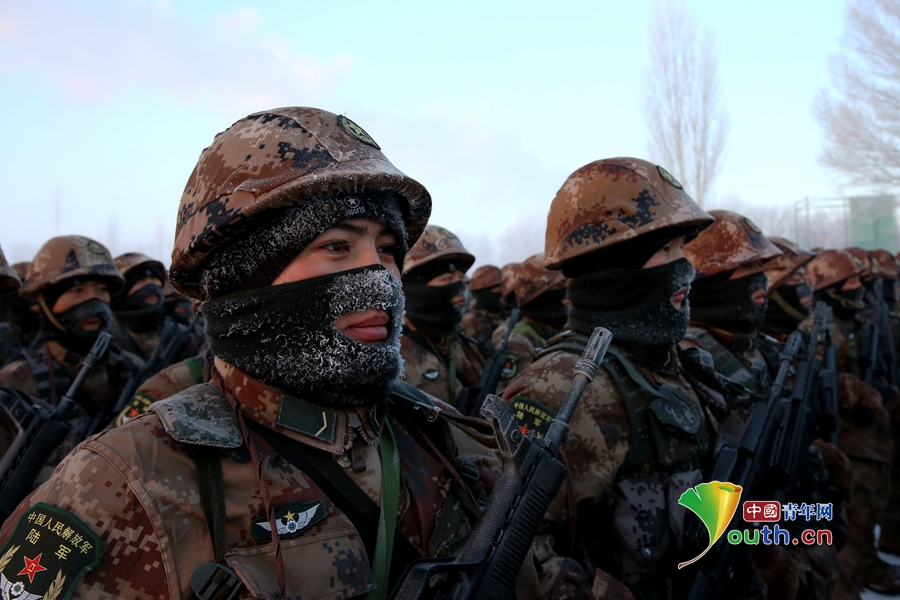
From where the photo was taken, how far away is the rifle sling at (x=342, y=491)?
168 centimetres

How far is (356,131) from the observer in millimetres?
1970

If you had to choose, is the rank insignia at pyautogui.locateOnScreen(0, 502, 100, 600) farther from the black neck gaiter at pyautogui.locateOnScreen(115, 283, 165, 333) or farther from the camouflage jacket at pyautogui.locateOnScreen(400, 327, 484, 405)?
the black neck gaiter at pyautogui.locateOnScreen(115, 283, 165, 333)

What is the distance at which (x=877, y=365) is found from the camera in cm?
863

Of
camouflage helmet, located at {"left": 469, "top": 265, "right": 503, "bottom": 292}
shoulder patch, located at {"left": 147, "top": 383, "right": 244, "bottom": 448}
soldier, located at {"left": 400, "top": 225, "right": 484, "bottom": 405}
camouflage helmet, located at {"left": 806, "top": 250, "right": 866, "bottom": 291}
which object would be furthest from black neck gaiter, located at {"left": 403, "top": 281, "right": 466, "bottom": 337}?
camouflage helmet, located at {"left": 806, "top": 250, "right": 866, "bottom": 291}

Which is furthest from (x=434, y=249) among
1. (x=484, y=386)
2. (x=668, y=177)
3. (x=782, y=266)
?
(x=782, y=266)

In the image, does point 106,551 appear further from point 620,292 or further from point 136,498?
point 620,292

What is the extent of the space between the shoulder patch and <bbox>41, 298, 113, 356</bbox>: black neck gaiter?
14.6 feet

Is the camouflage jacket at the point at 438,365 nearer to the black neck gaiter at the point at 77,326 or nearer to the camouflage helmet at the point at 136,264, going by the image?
the black neck gaiter at the point at 77,326

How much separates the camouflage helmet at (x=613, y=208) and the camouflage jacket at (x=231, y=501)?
1845 millimetres

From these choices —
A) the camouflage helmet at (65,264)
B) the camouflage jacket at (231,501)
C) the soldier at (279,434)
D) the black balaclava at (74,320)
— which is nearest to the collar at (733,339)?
the soldier at (279,434)

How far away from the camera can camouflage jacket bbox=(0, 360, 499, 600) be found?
137cm

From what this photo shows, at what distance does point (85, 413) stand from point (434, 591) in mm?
4658

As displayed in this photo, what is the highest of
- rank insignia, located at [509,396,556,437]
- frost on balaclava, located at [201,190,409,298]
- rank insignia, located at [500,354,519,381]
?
frost on balaclava, located at [201,190,409,298]

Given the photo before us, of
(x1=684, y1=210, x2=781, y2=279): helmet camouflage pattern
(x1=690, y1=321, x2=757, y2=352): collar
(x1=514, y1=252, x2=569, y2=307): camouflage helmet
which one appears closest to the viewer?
(x1=684, y1=210, x2=781, y2=279): helmet camouflage pattern
